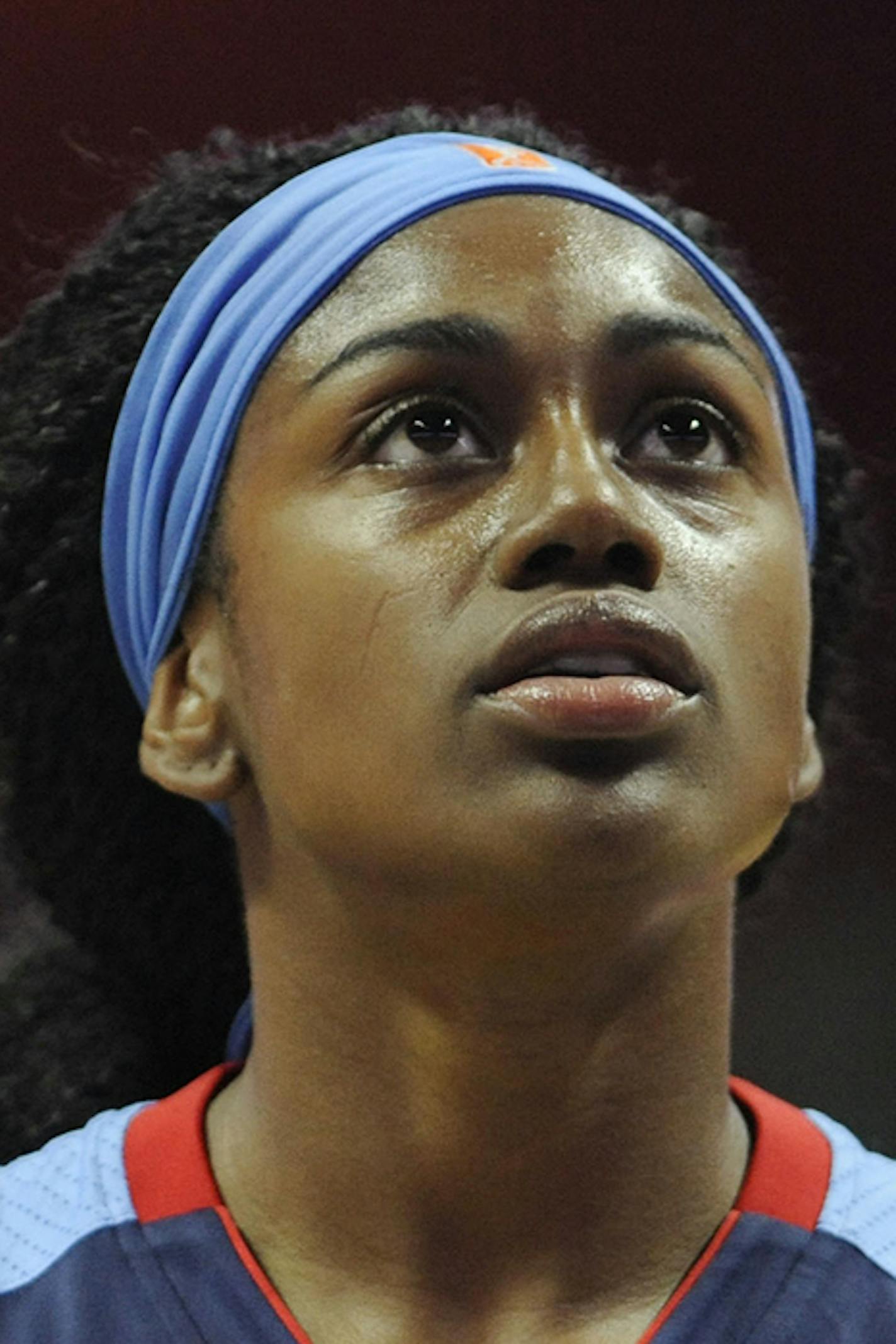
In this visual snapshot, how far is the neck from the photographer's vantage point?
50.4 inches

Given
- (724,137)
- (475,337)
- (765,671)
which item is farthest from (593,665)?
(724,137)

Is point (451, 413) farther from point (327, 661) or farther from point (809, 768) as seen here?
point (809, 768)

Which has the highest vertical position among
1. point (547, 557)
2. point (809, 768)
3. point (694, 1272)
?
point (547, 557)

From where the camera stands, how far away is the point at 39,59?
2.03m

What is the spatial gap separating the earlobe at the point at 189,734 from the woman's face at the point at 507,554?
0.10ft

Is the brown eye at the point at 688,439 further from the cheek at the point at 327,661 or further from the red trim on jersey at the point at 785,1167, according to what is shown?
the red trim on jersey at the point at 785,1167

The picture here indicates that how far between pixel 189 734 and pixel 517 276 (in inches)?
14.7

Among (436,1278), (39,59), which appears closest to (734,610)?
(436,1278)

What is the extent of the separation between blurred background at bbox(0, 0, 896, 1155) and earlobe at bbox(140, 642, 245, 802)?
65 cm

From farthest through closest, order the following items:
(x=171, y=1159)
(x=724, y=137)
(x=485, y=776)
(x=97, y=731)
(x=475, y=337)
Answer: (x=724, y=137)
(x=97, y=731)
(x=171, y=1159)
(x=475, y=337)
(x=485, y=776)

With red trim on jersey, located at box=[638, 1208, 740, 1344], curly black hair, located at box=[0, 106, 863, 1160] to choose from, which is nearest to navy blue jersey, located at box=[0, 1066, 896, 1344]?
red trim on jersey, located at box=[638, 1208, 740, 1344]

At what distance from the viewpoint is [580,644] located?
1165 millimetres

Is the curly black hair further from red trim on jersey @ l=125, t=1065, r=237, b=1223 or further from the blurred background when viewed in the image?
the blurred background

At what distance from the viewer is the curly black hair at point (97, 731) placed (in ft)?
5.11
